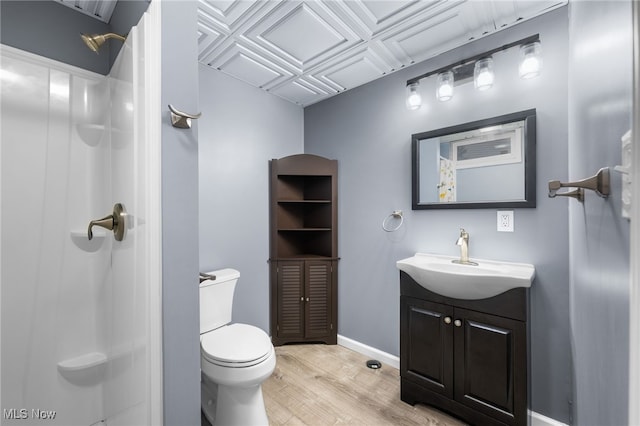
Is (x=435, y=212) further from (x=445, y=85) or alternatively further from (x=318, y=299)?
(x=318, y=299)

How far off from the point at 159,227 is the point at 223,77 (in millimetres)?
1775

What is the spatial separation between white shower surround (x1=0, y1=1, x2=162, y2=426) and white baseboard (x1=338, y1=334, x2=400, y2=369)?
1.70 meters

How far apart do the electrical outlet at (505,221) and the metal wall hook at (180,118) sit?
1.73 metres

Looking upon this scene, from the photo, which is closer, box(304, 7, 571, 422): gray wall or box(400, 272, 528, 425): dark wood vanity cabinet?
box(400, 272, 528, 425): dark wood vanity cabinet

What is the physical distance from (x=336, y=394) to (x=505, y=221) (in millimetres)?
1565

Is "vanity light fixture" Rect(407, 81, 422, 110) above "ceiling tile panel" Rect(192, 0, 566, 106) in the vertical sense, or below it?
below

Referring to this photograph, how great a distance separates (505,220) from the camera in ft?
5.22

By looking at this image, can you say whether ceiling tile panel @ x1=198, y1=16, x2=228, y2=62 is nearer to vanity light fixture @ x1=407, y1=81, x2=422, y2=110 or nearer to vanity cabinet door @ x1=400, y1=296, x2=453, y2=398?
vanity light fixture @ x1=407, y1=81, x2=422, y2=110

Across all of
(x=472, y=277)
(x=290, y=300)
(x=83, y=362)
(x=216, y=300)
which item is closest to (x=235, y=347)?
(x=216, y=300)

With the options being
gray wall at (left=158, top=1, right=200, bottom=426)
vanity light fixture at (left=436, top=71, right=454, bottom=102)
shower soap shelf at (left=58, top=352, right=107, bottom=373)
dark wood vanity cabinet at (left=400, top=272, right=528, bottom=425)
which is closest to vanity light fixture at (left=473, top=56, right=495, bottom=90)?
vanity light fixture at (left=436, top=71, right=454, bottom=102)

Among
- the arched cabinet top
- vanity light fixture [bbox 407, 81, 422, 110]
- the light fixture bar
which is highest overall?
the light fixture bar

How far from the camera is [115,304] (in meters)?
1.14

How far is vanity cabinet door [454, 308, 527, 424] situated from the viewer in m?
1.30

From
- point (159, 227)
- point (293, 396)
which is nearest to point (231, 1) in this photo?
point (159, 227)
